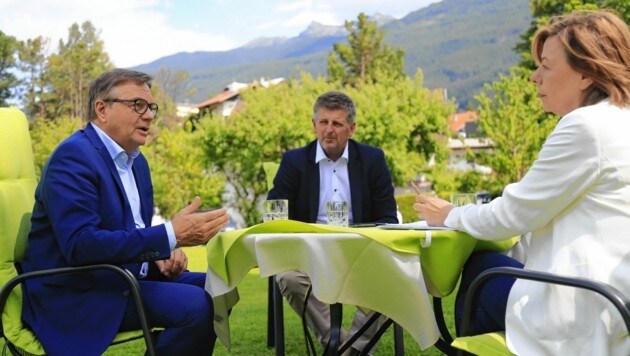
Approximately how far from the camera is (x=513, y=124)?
25.2m

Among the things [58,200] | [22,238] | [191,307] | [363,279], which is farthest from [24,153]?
[363,279]

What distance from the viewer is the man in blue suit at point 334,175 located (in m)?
5.16

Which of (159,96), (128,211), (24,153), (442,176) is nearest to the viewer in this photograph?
(128,211)

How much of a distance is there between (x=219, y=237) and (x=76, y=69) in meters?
59.2

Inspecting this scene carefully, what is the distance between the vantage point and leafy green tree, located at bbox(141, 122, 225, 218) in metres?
32.6

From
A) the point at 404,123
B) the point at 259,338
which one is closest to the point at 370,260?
the point at 259,338

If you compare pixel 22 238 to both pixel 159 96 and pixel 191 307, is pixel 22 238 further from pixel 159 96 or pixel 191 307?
pixel 159 96

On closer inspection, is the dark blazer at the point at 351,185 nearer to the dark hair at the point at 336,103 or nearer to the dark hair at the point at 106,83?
the dark hair at the point at 336,103

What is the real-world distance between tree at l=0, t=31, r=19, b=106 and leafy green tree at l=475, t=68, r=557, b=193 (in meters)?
35.8

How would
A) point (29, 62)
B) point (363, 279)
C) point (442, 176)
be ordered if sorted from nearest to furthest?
point (363, 279) → point (442, 176) → point (29, 62)

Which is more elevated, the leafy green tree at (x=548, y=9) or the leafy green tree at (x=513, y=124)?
the leafy green tree at (x=548, y=9)

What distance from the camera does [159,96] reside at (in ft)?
205

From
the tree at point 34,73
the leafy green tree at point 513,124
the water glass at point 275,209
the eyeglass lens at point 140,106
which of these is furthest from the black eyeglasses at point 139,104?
the tree at point 34,73

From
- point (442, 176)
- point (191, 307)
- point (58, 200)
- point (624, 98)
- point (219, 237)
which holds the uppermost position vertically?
point (624, 98)
